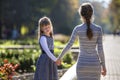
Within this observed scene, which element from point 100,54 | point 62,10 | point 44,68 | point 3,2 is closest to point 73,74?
point 44,68

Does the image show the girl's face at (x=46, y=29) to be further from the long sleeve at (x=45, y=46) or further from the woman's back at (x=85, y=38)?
the woman's back at (x=85, y=38)

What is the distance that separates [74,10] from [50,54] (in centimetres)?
6912

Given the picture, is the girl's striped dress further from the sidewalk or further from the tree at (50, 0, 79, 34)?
the tree at (50, 0, 79, 34)

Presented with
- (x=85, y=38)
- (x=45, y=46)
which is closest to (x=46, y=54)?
(x=45, y=46)

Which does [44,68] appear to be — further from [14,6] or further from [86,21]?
[14,6]

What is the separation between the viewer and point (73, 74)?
1422cm

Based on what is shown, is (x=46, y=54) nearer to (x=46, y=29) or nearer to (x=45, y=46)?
(x=45, y=46)

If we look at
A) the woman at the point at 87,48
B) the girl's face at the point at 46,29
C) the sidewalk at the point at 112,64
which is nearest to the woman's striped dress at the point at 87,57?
the woman at the point at 87,48

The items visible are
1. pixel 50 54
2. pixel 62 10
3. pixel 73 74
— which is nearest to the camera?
pixel 50 54

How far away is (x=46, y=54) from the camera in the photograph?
8.74 metres

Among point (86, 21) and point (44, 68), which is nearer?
point (86, 21)

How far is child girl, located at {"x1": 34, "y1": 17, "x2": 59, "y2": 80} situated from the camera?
8516 millimetres

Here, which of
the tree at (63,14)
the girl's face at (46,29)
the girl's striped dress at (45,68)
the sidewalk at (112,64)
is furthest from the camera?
the tree at (63,14)

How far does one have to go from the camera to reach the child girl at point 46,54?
27.9 ft
